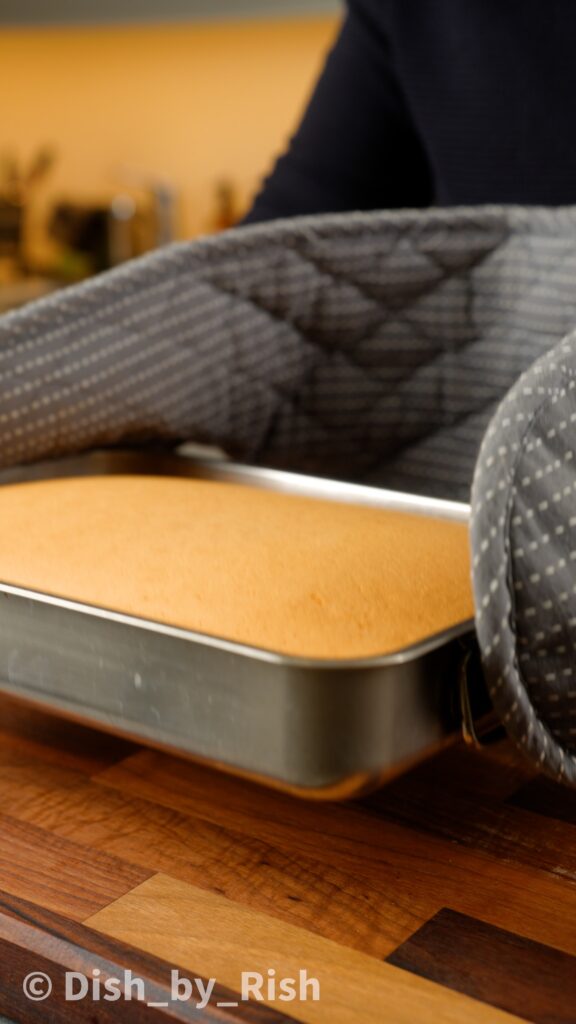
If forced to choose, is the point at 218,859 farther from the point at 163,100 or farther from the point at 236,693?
the point at 163,100

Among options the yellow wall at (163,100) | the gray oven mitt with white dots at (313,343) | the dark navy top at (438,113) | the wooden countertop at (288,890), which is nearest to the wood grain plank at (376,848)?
the wooden countertop at (288,890)

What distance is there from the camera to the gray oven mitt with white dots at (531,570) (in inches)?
14.4

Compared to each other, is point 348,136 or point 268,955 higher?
point 348,136

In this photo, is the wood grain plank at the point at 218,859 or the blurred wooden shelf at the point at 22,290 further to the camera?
the blurred wooden shelf at the point at 22,290

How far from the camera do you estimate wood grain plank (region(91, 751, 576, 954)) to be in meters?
0.39

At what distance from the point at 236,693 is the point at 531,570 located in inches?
4.2

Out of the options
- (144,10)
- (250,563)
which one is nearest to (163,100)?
(144,10)

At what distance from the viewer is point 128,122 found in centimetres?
333

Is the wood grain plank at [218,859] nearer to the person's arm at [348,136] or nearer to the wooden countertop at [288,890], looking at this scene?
the wooden countertop at [288,890]

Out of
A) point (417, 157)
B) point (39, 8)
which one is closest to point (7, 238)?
point (39, 8)

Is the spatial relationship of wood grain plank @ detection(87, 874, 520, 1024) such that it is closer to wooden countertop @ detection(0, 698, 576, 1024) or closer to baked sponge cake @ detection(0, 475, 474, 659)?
wooden countertop @ detection(0, 698, 576, 1024)

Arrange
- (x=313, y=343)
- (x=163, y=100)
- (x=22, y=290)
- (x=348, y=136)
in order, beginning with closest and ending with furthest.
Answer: (x=313, y=343), (x=348, y=136), (x=22, y=290), (x=163, y=100)

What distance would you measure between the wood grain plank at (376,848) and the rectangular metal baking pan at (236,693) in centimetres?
7

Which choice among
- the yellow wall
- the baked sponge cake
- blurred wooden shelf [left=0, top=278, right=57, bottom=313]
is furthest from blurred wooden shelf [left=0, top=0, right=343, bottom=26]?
the baked sponge cake
